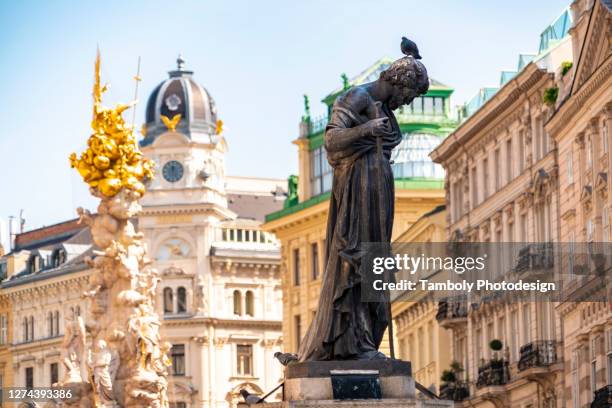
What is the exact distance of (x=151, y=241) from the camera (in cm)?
13112

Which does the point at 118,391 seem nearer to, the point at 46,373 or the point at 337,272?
the point at 337,272

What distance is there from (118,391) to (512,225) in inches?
475

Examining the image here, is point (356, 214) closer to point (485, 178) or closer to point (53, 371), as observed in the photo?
point (485, 178)

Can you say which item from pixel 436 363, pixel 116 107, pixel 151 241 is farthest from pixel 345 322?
pixel 151 241

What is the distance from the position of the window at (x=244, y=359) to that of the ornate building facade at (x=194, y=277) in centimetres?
5

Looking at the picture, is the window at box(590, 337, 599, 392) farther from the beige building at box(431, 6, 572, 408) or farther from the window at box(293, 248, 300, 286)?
the window at box(293, 248, 300, 286)

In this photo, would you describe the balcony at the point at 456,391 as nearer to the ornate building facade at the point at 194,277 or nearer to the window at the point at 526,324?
the window at the point at 526,324

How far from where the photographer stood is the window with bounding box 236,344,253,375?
132m

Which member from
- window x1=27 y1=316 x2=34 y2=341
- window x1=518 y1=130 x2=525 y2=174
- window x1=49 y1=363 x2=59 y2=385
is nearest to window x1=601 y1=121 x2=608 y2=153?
window x1=518 y1=130 x2=525 y2=174

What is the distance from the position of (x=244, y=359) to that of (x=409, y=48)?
114 metres

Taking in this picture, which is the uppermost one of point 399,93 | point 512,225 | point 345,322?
point 512,225

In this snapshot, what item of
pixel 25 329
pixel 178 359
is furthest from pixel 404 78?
pixel 25 329

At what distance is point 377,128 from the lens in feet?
60.5

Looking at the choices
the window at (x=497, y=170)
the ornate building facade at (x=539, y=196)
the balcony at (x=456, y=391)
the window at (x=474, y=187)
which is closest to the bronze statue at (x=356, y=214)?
the ornate building facade at (x=539, y=196)
